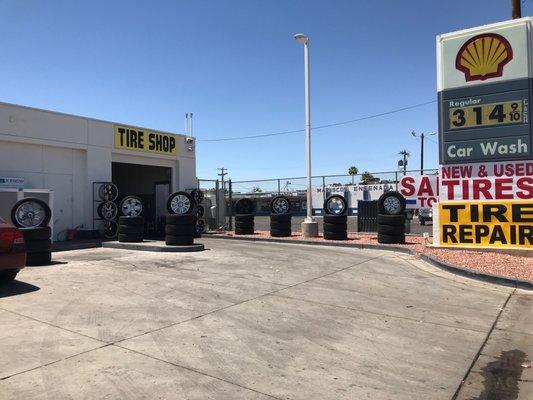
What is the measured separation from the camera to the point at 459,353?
17.4ft

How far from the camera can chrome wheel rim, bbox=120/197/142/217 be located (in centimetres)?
1745

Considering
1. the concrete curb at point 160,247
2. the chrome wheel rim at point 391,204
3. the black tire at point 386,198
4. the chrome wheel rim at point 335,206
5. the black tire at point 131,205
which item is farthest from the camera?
the chrome wheel rim at point 335,206

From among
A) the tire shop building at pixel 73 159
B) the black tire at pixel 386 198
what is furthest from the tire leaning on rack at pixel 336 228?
the tire shop building at pixel 73 159

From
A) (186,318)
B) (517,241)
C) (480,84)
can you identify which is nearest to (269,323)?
(186,318)

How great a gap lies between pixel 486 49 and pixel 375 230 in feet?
28.8

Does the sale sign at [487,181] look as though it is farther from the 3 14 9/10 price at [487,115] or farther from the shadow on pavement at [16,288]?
the shadow on pavement at [16,288]

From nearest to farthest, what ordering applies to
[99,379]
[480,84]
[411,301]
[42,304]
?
1. [99,379]
2. [42,304]
3. [411,301]
4. [480,84]

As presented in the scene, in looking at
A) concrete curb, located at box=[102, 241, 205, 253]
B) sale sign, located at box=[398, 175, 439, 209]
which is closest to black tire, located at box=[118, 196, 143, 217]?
concrete curb, located at box=[102, 241, 205, 253]

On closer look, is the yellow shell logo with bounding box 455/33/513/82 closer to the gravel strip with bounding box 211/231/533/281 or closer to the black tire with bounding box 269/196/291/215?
the gravel strip with bounding box 211/231/533/281

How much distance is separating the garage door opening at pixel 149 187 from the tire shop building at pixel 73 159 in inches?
2.7

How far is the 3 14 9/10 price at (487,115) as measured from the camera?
12.5 meters

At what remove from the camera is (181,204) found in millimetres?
16812

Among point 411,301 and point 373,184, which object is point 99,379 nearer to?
point 411,301

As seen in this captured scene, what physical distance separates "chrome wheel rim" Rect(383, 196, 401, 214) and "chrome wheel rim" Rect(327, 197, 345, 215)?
2.41 m
